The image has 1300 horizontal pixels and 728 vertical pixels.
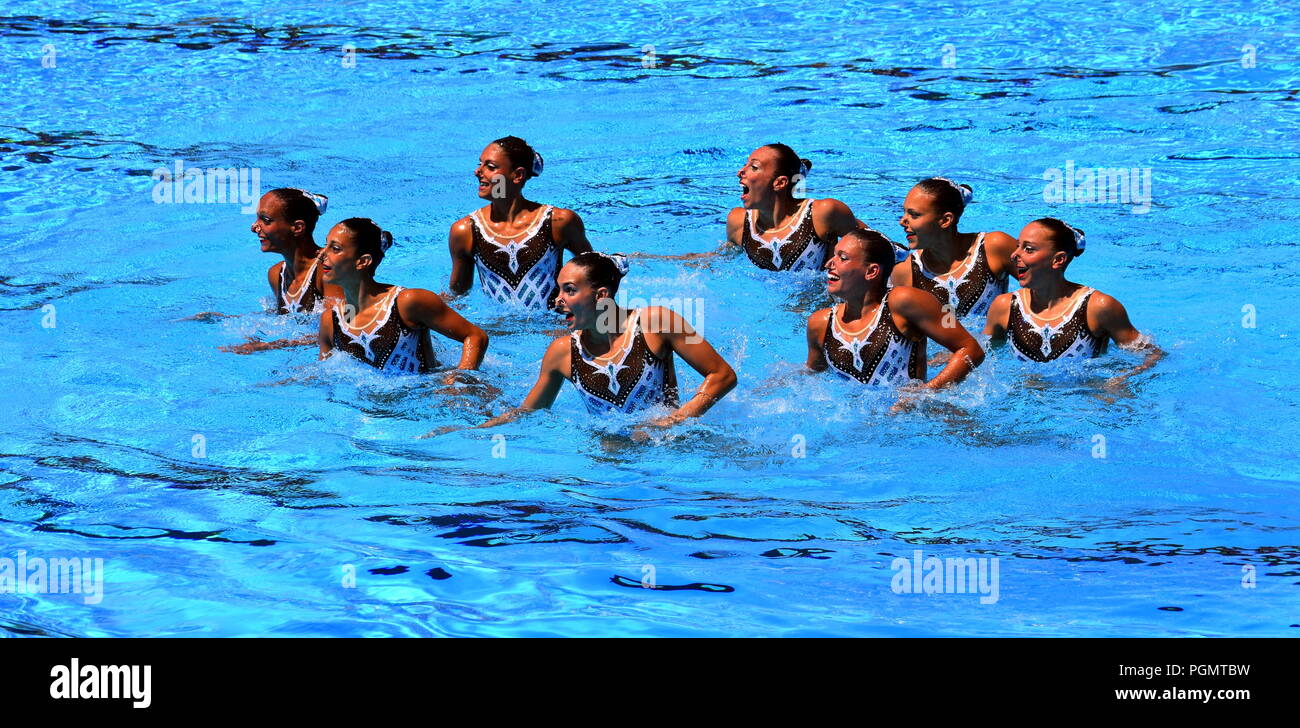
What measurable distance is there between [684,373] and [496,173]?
1620mm

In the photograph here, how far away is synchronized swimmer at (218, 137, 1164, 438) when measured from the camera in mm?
6230

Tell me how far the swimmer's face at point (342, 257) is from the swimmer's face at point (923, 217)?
2.85m

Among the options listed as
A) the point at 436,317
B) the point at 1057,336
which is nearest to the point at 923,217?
the point at 1057,336

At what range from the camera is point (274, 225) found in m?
7.56

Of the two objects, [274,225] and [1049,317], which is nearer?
[1049,317]

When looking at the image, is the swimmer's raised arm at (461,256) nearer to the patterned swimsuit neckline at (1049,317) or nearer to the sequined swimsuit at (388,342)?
the sequined swimsuit at (388,342)

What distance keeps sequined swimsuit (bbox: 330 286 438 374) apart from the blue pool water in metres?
0.11

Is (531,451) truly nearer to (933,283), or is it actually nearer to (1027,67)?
(933,283)

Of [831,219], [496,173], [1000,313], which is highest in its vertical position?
[496,173]

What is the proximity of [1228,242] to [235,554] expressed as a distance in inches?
294

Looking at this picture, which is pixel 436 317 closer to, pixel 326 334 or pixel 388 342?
pixel 388 342

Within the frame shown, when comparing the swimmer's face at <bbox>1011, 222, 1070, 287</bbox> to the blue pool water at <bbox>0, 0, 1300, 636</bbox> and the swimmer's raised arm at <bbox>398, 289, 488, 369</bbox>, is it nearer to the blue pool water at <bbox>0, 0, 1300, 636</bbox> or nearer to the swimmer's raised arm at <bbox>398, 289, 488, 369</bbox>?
the blue pool water at <bbox>0, 0, 1300, 636</bbox>

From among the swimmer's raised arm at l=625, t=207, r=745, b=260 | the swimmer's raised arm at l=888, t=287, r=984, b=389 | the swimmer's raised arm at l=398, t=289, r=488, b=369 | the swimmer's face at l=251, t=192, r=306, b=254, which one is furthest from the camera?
the swimmer's raised arm at l=625, t=207, r=745, b=260

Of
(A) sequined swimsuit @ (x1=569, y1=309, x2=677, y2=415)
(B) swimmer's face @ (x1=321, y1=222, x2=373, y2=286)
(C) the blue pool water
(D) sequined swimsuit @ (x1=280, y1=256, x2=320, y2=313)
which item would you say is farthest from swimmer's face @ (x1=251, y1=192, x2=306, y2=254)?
(A) sequined swimsuit @ (x1=569, y1=309, x2=677, y2=415)
